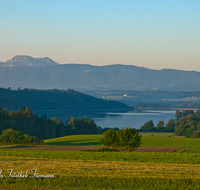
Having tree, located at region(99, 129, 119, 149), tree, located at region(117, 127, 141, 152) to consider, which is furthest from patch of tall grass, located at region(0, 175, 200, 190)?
tree, located at region(99, 129, 119, 149)

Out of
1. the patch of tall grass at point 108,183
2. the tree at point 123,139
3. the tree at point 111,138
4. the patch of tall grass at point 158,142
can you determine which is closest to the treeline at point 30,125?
the patch of tall grass at point 158,142

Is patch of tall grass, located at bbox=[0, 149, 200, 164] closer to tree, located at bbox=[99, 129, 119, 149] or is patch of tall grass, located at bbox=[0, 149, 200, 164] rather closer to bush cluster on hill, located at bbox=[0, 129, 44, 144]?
tree, located at bbox=[99, 129, 119, 149]

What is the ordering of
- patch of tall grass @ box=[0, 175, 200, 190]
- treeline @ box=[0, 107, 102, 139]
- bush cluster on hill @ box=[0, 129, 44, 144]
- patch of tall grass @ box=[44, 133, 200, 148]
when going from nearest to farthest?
patch of tall grass @ box=[0, 175, 200, 190] < bush cluster on hill @ box=[0, 129, 44, 144] < patch of tall grass @ box=[44, 133, 200, 148] < treeline @ box=[0, 107, 102, 139]

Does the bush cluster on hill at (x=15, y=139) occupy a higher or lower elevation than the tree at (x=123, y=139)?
lower

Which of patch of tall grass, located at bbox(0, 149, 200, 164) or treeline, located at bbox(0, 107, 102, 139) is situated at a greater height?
patch of tall grass, located at bbox(0, 149, 200, 164)

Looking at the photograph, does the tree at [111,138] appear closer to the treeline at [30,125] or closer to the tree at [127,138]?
the tree at [127,138]

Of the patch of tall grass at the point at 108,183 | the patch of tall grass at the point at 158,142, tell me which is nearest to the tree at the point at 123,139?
the patch of tall grass at the point at 158,142

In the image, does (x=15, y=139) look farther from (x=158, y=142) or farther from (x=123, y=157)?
(x=123, y=157)

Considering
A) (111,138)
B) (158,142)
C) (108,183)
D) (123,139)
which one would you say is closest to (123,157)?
(123,139)

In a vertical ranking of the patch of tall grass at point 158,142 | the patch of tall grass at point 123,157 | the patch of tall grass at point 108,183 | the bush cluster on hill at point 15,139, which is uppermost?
the patch of tall grass at point 108,183

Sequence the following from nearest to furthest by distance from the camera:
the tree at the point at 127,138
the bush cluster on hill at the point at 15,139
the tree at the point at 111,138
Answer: the tree at the point at 127,138 < the tree at the point at 111,138 < the bush cluster on hill at the point at 15,139

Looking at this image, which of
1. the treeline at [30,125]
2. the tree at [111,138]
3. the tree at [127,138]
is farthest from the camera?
the treeline at [30,125]

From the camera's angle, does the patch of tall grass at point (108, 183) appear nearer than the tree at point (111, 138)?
Yes

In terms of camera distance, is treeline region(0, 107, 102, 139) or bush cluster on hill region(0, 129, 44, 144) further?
treeline region(0, 107, 102, 139)
